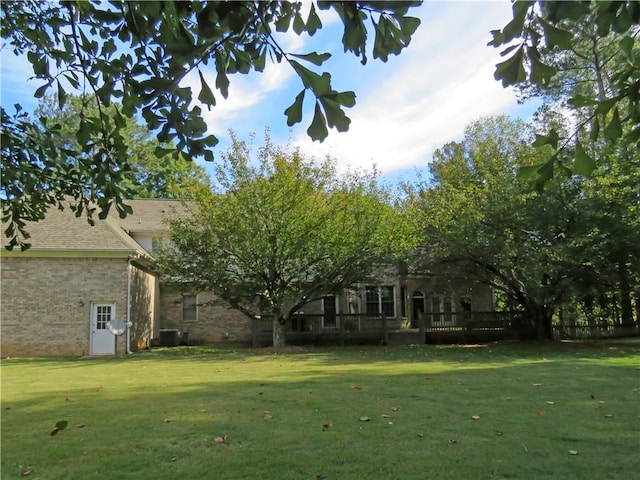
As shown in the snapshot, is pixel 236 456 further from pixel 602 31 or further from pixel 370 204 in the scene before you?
pixel 370 204

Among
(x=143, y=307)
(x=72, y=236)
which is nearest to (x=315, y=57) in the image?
(x=72, y=236)

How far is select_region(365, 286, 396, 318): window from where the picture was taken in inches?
1105

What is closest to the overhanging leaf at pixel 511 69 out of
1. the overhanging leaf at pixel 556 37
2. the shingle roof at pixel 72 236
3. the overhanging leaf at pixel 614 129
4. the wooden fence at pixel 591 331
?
→ the overhanging leaf at pixel 556 37

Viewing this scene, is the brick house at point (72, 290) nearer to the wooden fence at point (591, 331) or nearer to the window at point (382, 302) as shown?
the wooden fence at point (591, 331)

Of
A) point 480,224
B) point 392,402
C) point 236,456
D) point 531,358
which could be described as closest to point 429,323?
point 480,224

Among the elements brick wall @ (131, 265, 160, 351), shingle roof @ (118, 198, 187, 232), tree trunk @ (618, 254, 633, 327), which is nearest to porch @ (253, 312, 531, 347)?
tree trunk @ (618, 254, 633, 327)

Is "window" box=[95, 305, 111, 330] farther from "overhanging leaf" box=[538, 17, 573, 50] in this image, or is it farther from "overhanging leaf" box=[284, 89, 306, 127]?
"overhanging leaf" box=[538, 17, 573, 50]

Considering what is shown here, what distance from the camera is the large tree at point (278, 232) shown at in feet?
63.5

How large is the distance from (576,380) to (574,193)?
35.3 feet

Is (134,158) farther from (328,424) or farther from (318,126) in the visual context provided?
(318,126)

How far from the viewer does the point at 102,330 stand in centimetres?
1967

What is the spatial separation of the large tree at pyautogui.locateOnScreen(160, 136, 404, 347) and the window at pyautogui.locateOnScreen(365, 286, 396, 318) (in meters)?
7.24

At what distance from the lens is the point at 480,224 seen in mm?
19953

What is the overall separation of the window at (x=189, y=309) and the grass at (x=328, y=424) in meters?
13.6
